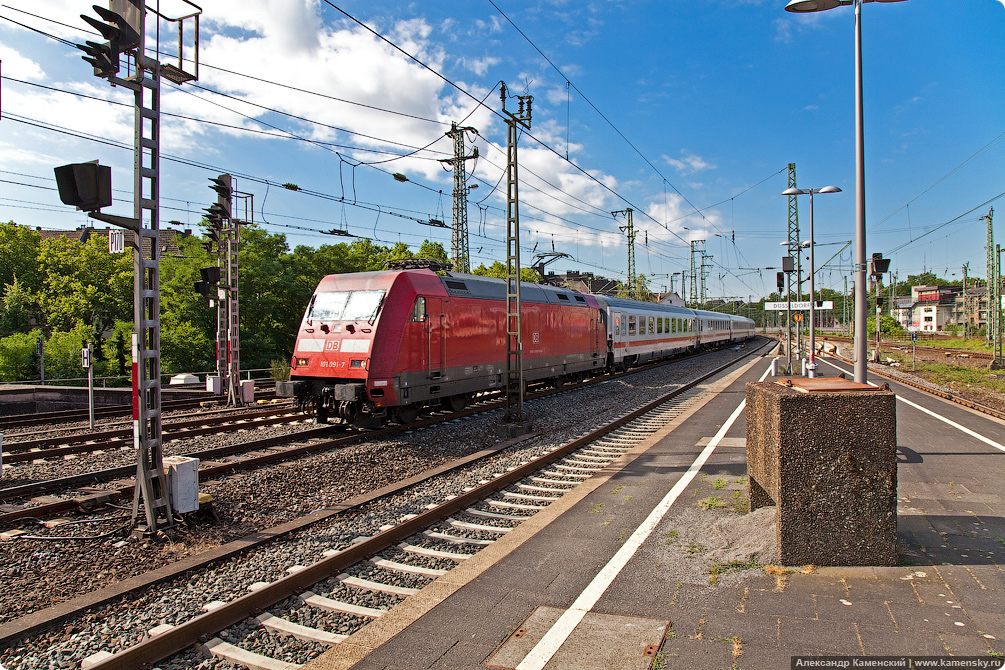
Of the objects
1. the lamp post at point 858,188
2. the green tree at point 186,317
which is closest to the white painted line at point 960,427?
the lamp post at point 858,188

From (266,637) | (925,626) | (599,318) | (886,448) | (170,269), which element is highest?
(170,269)

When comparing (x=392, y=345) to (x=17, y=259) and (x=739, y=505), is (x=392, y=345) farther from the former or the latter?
(x=17, y=259)

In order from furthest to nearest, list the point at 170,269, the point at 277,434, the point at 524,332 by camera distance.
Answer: the point at 170,269, the point at 524,332, the point at 277,434

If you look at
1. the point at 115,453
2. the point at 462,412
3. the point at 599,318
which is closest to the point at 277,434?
the point at 115,453

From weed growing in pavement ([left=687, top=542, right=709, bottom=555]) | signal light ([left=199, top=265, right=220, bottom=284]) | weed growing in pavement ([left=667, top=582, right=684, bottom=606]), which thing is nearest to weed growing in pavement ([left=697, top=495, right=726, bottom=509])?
weed growing in pavement ([left=687, top=542, right=709, bottom=555])

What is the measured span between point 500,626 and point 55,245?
54252 mm

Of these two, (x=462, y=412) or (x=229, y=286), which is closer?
(x=462, y=412)

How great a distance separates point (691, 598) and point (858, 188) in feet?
21.2

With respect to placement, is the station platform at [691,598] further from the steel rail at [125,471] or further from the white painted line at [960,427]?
the steel rail at [125,471]

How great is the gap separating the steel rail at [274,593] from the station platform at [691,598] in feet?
3.50

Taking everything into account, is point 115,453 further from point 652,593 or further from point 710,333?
point 710,333

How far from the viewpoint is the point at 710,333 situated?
46312 millimetres

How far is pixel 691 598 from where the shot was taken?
13.0 ft

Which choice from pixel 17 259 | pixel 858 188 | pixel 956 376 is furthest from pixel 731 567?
pixel 17 259
